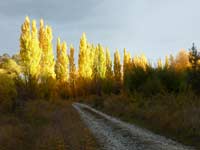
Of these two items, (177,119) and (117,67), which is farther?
(117,67)

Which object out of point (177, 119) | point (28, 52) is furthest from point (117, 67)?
point (177, 119)

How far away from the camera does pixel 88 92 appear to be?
61094mm

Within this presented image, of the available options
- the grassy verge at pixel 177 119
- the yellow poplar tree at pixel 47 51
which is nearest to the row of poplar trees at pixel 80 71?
the yellow poplar tree at pixel 47 51

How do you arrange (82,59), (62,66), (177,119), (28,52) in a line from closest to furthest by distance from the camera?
(177,119) → (28,52) → (62,66) → (82,59)

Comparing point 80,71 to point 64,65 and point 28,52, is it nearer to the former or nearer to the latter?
point 64,65

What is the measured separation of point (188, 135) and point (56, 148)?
5.55 m

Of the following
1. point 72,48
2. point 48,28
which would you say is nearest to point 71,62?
point 72,48

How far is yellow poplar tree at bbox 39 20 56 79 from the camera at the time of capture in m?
40.7

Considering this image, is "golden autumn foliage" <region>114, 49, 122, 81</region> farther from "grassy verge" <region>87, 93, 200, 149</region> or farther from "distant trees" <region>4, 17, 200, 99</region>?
"grassy verge" <region>87, 93, 200, 149</region>

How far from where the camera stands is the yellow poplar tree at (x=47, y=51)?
40.7 m

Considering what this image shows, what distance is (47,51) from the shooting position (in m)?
42.9

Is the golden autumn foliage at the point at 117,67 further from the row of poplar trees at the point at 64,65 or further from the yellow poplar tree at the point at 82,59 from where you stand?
the yellow poplar tree at the point at 82,59

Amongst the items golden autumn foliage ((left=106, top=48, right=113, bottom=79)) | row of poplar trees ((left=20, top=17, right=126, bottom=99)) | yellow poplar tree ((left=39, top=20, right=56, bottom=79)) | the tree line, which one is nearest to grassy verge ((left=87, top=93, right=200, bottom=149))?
the tree line

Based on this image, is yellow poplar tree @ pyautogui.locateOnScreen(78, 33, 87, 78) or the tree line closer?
the tree line
